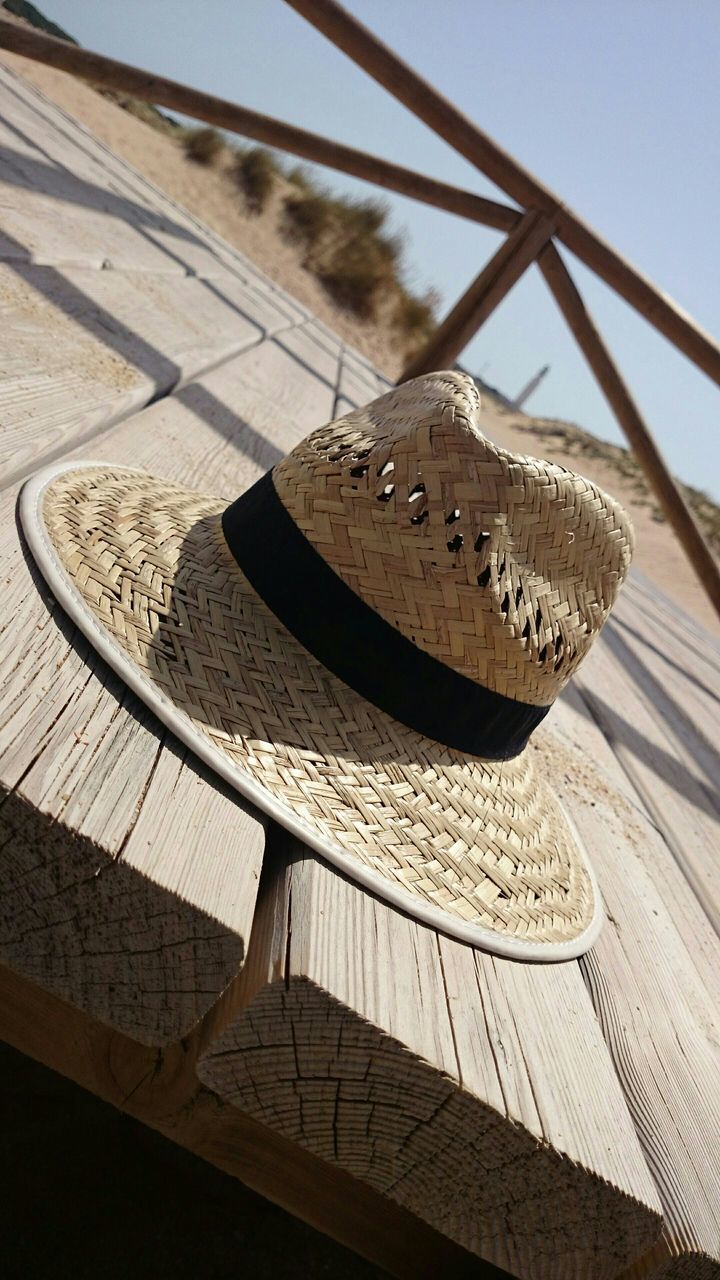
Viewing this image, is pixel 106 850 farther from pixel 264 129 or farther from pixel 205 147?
pixel 205 147

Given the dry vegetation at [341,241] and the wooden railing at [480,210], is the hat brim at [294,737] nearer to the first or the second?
the wooden railing at [480,210]

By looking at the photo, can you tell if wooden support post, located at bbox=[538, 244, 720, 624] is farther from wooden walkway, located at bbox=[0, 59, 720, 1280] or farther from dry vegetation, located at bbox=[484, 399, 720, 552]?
dry vegetation, located at bbox=[484, 399, 720, 552]

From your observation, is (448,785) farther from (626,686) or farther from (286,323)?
(286,323)

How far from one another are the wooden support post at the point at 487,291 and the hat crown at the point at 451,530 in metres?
2.25

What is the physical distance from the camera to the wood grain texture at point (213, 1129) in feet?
3.34

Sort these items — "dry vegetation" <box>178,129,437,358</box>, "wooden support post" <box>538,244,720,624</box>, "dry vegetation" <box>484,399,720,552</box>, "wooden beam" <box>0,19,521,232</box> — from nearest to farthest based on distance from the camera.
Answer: "wooden support post" <box>538,244,720,624</box> < "wooden beam" <box>0,19,521,232</box> < "dry vegetation" <box>178,129,437,358</box> < "dry vegetation" <box>484,399,720,552</box>

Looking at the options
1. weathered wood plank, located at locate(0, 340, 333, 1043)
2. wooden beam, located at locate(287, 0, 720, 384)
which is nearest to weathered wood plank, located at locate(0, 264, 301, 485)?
weathered wood plank, located at locate(0, 340, 333, 1043)

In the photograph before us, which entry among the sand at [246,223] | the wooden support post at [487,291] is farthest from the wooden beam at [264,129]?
the sand at [246,223]

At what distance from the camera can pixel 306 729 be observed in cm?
115

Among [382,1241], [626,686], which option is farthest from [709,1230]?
[626,686]

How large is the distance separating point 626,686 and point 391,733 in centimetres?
198

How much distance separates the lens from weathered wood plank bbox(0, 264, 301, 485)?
62.4 inches

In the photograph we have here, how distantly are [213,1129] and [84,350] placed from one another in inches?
65.3

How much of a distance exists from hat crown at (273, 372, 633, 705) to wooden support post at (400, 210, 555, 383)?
7.37 ft
